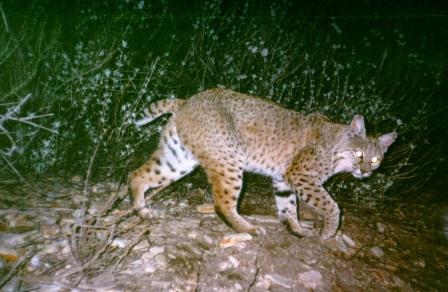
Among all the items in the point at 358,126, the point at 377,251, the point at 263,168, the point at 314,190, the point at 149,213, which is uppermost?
the point at 358,126

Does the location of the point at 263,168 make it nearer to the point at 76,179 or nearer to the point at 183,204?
the point at 183,204

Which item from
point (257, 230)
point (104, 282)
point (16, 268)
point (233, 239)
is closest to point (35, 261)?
point (16, 268)

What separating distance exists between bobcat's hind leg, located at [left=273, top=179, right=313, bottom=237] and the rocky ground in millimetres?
115

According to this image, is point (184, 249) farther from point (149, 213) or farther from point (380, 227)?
point (380, 227)

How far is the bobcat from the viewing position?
375 cm

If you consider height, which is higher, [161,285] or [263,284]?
[161,285]

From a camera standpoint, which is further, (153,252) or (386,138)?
(386,138)

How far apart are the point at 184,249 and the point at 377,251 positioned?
2103mm

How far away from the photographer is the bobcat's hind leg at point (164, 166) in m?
3.93

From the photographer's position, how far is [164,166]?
4012 millimetres

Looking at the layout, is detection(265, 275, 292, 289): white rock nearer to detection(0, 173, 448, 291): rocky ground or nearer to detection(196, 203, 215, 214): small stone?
detection(0, 173, 448, 291): rocky ground

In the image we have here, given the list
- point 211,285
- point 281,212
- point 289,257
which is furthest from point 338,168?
point 211,285

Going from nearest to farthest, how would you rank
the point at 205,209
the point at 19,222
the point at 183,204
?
the point at 19,222 < the point at 205,209 < the point at 183,204

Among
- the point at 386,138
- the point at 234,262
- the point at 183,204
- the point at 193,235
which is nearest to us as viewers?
the point at 234,262
